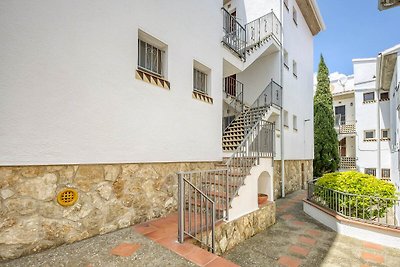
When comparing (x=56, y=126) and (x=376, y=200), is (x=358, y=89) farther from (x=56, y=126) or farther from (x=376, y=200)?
(x=56, y=126)

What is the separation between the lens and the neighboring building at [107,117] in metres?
2.79

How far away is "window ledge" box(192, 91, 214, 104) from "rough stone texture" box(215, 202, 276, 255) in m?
3.26

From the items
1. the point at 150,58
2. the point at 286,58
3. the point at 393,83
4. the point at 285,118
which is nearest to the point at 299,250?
the point at 150,58

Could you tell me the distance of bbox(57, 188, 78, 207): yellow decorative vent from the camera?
3.12 meters

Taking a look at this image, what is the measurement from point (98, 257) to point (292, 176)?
1017 centimetres

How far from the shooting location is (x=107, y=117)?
3688 millimetres

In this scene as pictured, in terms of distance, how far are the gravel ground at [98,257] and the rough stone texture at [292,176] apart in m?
7.30

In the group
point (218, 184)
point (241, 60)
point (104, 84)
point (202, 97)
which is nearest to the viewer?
point (104, 84)

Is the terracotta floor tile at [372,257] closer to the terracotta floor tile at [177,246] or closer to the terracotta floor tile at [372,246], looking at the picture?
the terracotta floor tile at [372,246]

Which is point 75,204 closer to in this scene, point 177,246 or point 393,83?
point 177,246

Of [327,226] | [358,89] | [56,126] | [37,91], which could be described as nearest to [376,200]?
[327,226]

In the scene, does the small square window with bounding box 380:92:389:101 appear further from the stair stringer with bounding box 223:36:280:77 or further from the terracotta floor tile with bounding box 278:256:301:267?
the terracotta floor tile with bounding box 278:256:301:267

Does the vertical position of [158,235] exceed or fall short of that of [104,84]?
it falls short

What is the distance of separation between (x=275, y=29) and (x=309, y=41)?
227 inches
